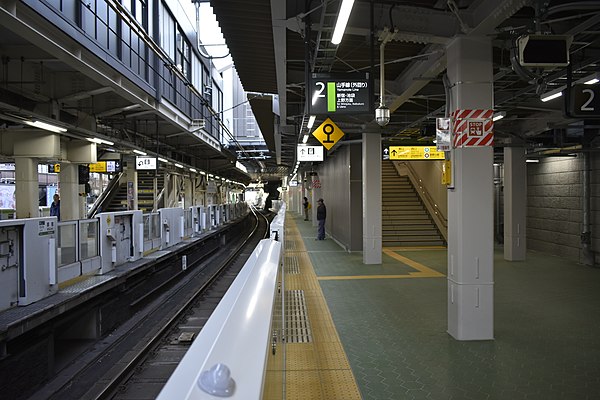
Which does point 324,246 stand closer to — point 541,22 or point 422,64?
point 422,64

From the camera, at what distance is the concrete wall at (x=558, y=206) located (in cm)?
1142

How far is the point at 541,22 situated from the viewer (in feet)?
15.2

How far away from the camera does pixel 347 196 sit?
14.8 meters

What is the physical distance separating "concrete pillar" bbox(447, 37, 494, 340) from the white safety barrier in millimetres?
4474

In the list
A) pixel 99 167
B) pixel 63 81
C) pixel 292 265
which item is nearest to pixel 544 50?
pixel 292 265

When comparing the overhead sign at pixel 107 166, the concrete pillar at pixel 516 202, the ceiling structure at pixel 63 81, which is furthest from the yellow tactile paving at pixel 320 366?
the overhead sign at pixel 107 166

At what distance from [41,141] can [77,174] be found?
308 centimetres

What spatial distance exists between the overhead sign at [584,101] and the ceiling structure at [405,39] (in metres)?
0.47

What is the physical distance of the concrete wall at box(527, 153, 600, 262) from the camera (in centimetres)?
1142

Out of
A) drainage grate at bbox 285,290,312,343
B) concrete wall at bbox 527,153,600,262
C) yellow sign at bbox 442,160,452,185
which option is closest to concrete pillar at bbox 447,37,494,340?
yellow sign at bbox 442,160,452,185

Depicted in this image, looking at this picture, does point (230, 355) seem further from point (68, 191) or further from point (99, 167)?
point (99, 167)

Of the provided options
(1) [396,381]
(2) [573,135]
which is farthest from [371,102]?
(2) [573,135]

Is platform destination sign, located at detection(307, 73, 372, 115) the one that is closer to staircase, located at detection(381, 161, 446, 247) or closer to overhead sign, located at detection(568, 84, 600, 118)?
overhead sign, located at detection(568, 84, 600, 118)

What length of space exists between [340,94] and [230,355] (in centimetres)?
530
